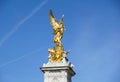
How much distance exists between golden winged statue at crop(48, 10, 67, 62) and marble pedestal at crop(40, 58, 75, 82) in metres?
0.84

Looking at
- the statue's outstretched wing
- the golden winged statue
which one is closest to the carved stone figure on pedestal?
the golden winged statue

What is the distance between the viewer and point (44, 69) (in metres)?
44.1

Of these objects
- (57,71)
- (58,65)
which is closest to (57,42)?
(58,65)

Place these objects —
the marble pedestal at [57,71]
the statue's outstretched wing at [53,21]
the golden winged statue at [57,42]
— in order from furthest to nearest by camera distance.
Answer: the statue's outstretched wing at [53,21], the golden winged statue at [57,42], the marble pedestal at [57,71]

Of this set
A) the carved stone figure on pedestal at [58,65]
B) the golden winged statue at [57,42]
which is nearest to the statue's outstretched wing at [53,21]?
the golden winged statue at [57,42]

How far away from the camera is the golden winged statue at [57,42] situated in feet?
147

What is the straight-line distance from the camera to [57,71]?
4403cm

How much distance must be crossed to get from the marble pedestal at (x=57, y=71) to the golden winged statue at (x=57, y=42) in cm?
84

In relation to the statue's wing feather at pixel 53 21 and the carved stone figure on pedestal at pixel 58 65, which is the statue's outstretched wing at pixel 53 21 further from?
the carved stone figure on pedestal at pixel 58 65

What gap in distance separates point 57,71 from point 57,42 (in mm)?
3384

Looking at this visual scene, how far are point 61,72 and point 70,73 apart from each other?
1624 millimetres

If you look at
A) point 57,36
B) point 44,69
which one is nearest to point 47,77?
point 44,69

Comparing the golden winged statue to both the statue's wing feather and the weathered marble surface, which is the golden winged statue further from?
the weathered marble surface

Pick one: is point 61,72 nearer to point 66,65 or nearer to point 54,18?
point 66,65
